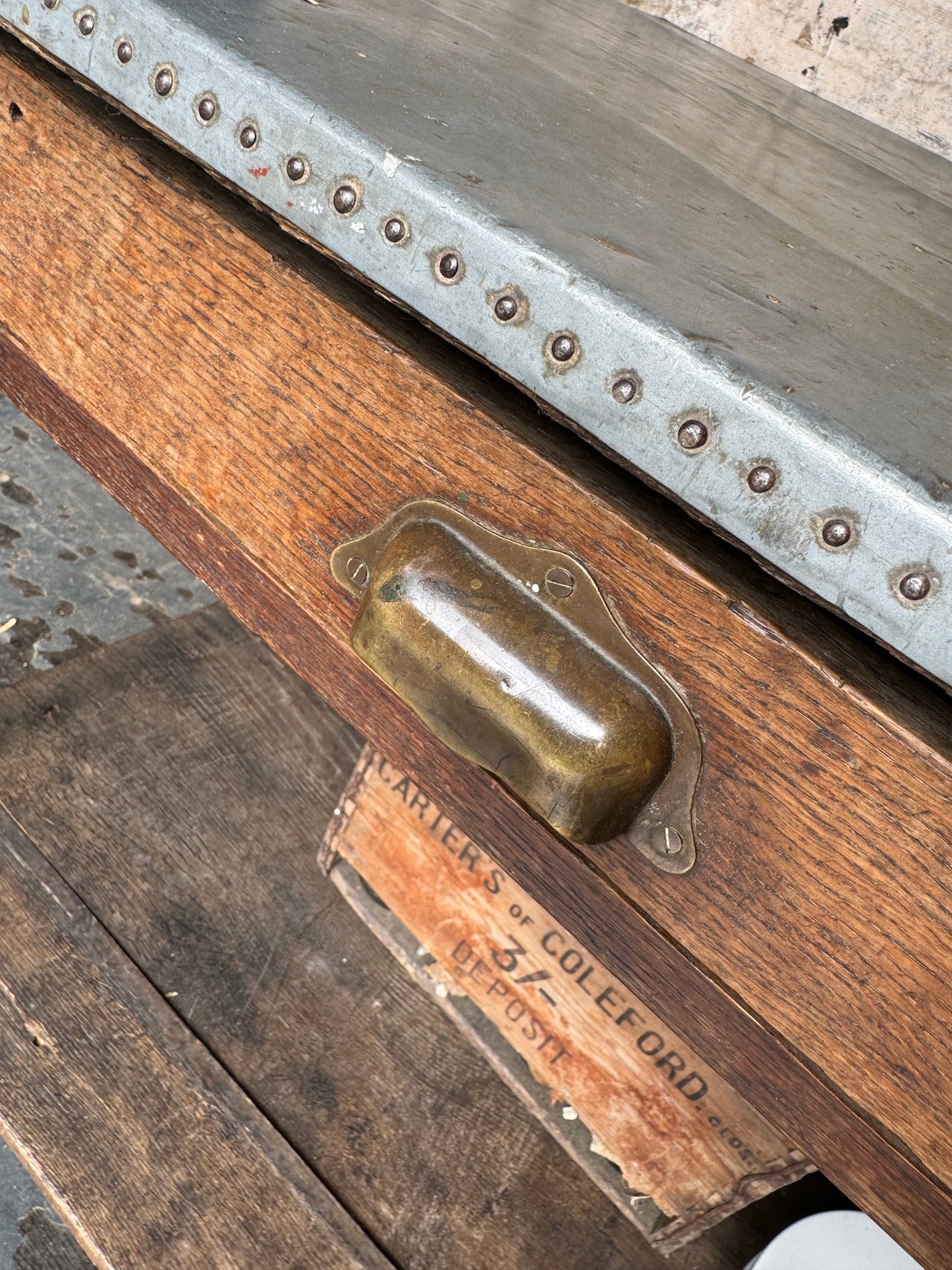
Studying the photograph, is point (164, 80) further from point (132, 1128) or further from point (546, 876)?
point (132, 1128)

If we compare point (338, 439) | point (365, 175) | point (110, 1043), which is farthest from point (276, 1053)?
point (365, 175)

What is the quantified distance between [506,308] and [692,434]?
97mm

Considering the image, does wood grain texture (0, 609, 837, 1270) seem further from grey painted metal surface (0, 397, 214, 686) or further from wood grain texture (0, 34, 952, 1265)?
wood grain texture (0, 34, 952, 1265)

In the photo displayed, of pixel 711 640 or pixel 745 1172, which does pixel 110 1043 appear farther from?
pixel 711 640

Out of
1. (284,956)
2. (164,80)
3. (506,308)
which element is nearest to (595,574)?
(506,308)

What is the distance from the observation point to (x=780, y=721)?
44 centimetres

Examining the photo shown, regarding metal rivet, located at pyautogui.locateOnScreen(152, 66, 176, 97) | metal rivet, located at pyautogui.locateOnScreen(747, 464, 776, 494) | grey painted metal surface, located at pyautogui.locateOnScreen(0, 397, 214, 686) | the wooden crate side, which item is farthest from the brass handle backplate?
grey painted metal surface, located at pyautogui.locateOnScreen(0, 397, 214, 686)

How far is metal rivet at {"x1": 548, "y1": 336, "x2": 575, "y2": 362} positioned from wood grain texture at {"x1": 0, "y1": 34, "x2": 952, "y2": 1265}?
6cm

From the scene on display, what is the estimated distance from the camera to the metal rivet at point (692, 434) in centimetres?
39

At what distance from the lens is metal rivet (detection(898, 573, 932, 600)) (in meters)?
0.36

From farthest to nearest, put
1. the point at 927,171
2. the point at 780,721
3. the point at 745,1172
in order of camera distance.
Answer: the point at 745,1172 < the point at 927,171 < the point at 780,721

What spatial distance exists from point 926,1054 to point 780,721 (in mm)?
161

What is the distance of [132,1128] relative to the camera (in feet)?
3.22

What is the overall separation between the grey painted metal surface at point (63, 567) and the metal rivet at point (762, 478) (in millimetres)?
1192
